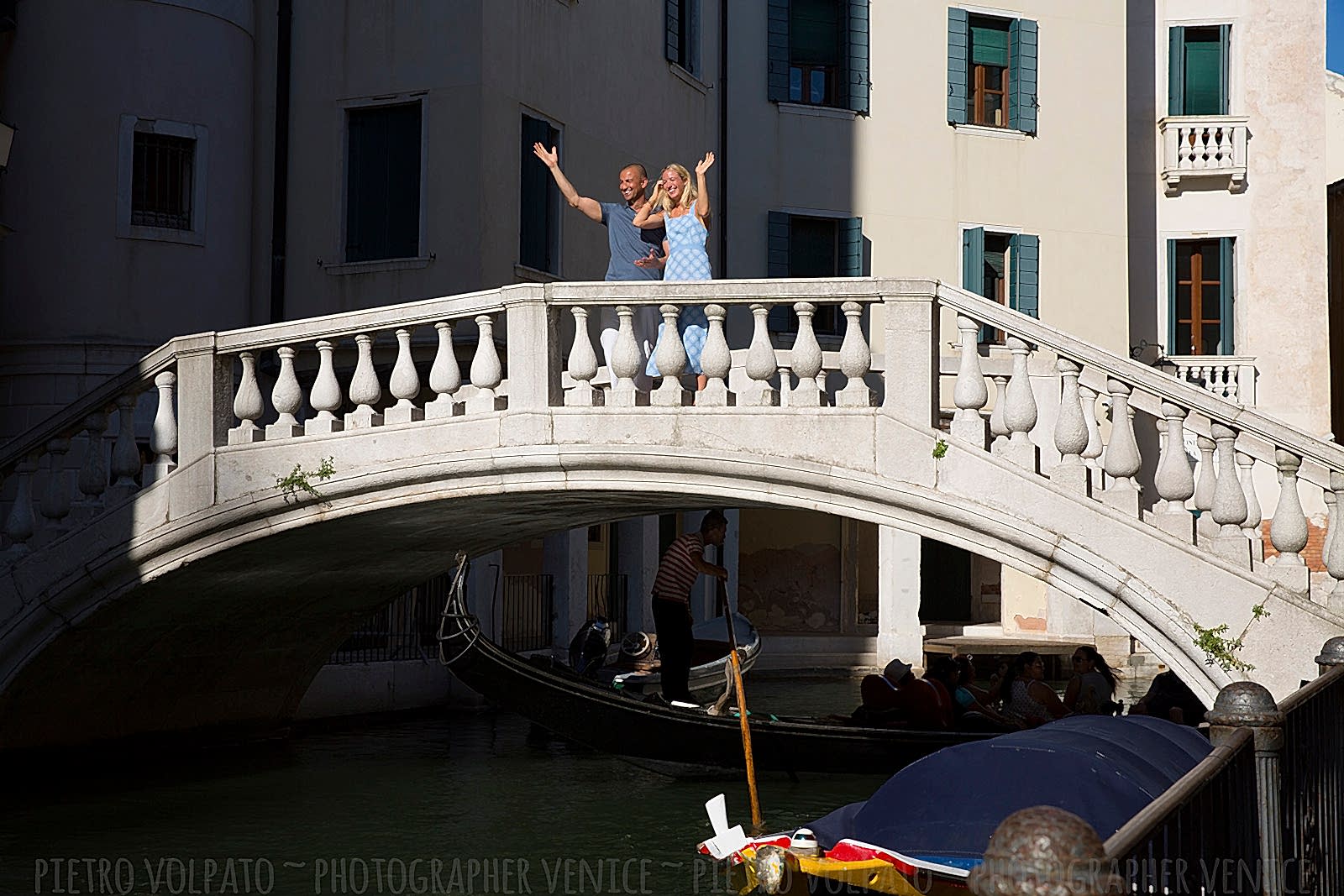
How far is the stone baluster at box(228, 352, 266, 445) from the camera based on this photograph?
26.0ft

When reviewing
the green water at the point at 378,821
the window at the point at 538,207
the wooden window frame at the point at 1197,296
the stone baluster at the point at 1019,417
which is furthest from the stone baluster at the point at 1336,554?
the wooden window frame at the point at 1197,296

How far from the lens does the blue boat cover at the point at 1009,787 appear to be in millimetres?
4836

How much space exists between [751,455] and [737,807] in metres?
2.89

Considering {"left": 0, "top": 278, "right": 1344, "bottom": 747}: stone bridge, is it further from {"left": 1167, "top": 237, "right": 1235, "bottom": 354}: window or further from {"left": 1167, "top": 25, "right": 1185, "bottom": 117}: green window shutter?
{"left": 1167, "top": 25, "right": 1185, "bottom": 117}: green window shutter

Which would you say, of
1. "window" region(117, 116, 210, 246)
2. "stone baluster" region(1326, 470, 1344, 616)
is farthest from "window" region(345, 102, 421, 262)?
"stone baluster" region(1326, 470, 1344, 616)

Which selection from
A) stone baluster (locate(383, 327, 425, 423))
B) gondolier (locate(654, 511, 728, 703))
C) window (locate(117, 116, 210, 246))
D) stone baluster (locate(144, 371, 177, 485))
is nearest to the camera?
stone baluster (locate(383, 327, 425, 423))

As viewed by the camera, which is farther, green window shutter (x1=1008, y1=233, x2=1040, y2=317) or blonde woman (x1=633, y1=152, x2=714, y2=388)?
green window shutter (x1=1008, y1=233, x2=1040, y2=317)

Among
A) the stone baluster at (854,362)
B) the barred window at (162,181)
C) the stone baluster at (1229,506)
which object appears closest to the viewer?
the stone baluster at (1229,506)

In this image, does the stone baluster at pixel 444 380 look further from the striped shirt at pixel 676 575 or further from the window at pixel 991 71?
the window at pixel 991 71

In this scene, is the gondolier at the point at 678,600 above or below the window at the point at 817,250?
below

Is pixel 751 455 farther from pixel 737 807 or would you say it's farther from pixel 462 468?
pixel 737 807

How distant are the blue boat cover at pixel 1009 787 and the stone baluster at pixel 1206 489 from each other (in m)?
1.27

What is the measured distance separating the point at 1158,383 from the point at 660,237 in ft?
9.70

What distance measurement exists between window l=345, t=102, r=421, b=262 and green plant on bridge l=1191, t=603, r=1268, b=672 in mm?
7757
